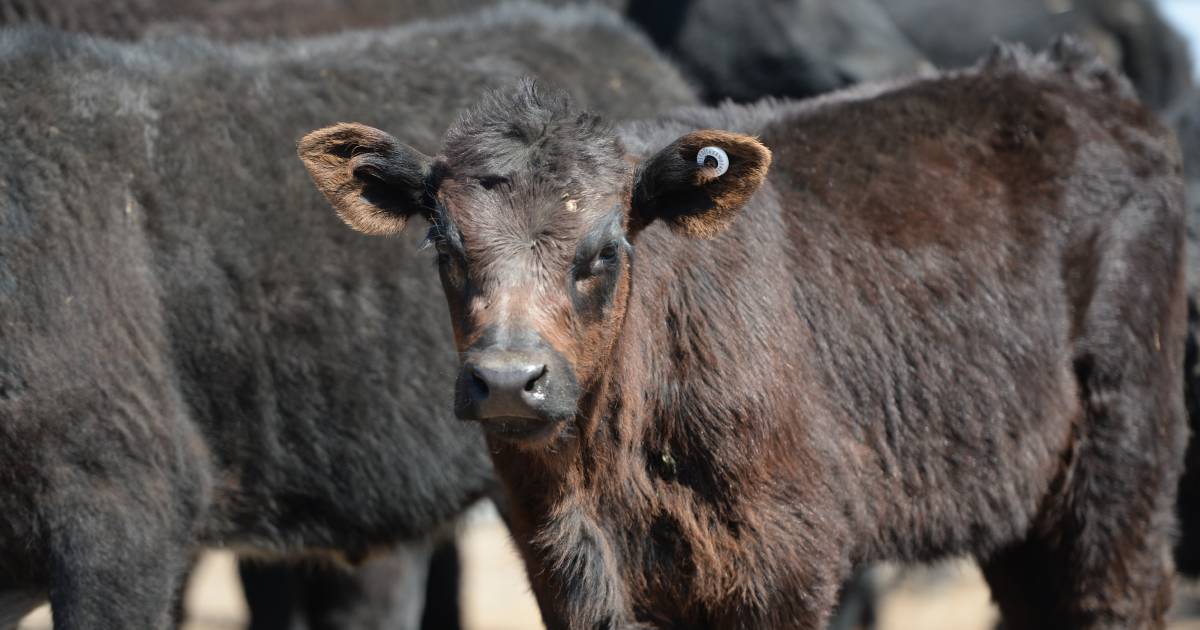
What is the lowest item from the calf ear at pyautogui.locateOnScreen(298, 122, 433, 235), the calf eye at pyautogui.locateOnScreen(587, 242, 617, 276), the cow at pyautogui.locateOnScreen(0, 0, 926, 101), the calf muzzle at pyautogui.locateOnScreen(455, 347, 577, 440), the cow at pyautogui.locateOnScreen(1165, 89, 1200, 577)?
the cow at pyautogui.locateOnScreen(1165, 89, 1200, 577)

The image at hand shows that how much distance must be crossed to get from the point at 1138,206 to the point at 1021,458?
43.2 inches

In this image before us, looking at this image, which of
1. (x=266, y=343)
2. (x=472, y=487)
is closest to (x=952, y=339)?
(x=472, y=487)

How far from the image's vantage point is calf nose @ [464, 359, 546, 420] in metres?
3.98

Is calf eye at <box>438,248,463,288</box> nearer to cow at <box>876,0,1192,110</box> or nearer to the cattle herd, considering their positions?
the cattle herd

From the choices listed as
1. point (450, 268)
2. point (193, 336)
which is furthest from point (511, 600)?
point (450, 268)

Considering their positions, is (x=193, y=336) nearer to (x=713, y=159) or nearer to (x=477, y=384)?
(x=477, y=384)

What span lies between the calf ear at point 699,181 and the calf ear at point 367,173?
0.66m

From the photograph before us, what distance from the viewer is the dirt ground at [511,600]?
10330 mm

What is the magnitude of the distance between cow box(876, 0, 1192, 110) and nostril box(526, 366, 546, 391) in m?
7.56

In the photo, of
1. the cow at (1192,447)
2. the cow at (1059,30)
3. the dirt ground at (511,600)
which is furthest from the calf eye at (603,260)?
the cow at (1059,30)

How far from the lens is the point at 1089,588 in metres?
5.59

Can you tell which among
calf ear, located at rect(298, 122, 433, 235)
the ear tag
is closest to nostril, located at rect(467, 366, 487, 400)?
calf ear, located at rect(298, 122, 433, 235)

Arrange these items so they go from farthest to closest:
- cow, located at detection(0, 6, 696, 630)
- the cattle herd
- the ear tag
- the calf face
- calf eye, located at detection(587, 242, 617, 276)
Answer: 1. cow, located at detection(0, 6, 696, 630)
2. the cattle herd
3. the ear tag
4. calf eye, located at detection(587, 242, 617, 276)
5. the calf face

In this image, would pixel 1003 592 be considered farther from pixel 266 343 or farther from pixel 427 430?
pixel 266 343
